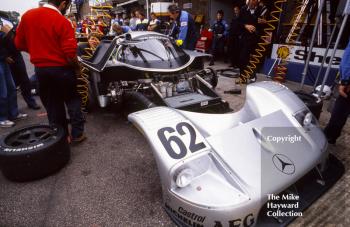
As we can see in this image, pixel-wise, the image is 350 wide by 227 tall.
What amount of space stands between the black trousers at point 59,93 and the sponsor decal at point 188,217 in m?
2.00

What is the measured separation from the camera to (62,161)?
2.57 metres

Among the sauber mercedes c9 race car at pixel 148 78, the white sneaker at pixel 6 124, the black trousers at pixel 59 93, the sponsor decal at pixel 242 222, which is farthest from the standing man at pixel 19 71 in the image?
the sponsor decal at pixel 242 222

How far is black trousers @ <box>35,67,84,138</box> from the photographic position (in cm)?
261

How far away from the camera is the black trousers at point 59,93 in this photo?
2.61 meters

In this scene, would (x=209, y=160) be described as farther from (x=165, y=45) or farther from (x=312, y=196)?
(x=165, y=45)

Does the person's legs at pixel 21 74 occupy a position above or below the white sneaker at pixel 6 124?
above

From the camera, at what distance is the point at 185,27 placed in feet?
18.1

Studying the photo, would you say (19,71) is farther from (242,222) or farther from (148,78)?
(242,222)

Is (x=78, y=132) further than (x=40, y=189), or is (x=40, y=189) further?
(x=78, y=132)

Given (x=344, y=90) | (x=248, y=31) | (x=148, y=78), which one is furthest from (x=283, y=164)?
(x=248, y=31)

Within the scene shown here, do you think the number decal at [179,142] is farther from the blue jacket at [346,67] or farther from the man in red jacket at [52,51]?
the blue jacket at [346,67]

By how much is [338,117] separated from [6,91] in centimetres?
481

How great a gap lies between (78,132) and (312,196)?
286 cm

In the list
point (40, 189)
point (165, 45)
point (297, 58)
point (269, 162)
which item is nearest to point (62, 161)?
point (40, 189)
